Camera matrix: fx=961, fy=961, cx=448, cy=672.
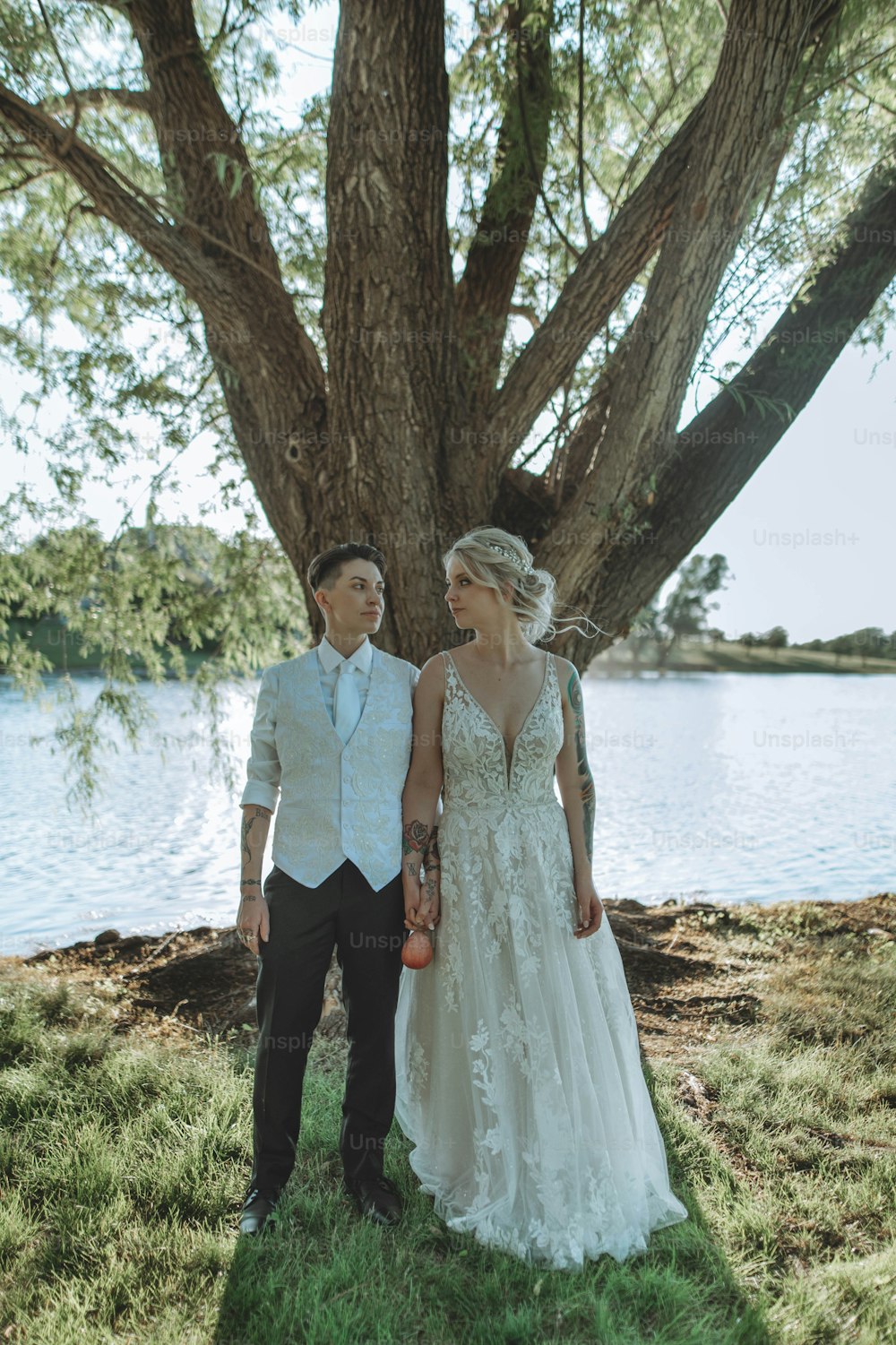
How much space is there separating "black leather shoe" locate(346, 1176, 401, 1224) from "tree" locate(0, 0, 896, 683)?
2109mm

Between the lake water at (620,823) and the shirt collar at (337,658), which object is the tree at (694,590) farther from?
the shirt collar at (337,658)

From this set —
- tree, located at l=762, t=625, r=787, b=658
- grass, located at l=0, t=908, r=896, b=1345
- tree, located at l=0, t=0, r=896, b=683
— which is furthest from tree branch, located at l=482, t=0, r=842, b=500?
tree, located at l=762, t=625, r=787, b=658

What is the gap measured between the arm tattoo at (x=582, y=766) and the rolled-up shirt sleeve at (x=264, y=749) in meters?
0.97

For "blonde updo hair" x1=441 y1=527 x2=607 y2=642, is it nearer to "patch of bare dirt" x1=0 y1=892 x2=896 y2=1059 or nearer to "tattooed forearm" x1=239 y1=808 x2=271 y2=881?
"tattooed forearm" x1=239 y1=808 x2=271 y2=881

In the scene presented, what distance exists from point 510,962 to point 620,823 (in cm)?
1095

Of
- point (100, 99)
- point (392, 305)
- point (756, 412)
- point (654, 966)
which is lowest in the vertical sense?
point (654, 966)

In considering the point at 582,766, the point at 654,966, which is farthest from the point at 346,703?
the point at 654,966

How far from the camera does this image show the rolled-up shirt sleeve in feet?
9.71

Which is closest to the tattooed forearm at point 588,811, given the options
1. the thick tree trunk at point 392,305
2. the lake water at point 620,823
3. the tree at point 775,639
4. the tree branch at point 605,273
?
the thick tree trunk at point 392,305

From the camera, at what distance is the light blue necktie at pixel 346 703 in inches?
115

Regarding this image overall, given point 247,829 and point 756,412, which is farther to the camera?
point 756,412

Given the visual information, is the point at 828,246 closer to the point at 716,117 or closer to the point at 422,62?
the point at 716,117

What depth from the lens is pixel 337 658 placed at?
300 centimetres

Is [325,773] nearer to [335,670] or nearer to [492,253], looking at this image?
[335,670]
